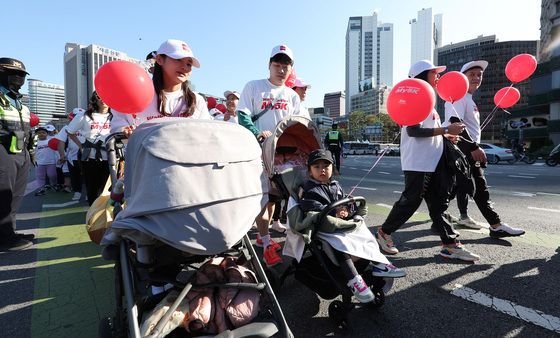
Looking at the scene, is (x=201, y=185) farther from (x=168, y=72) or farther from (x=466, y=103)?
(x=466, y=103)

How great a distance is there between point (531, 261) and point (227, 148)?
3292 mm

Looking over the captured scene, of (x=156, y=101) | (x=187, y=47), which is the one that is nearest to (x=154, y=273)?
(x=156, y=101)

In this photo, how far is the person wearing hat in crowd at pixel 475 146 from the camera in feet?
12.7

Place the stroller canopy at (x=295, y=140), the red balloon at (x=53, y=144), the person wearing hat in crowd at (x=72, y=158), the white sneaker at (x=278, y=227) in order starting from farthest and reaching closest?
the red balloon at (x=53, y=144) → the person wearing hat in crowd at (x=72, y=158) → the white sneaker at (x=278, y=227) → the stroller canopy at (x=295, y=140)

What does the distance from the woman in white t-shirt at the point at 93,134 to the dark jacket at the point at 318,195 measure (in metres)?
3.26

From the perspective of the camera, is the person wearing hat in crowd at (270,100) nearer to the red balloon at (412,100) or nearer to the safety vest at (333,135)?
the red balloon at (412,100)

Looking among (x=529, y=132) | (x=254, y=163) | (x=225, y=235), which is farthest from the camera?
(x=529, y=132)

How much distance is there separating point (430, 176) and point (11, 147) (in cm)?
472

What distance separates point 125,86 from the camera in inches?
91.7

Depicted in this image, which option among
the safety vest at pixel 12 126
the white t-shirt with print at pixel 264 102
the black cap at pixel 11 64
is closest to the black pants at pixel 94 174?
the safety vest at pixel 12 126

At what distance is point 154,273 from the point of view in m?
1.77

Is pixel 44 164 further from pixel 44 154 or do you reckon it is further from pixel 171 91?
pixel 171 91

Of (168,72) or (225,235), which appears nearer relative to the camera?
(225,235)

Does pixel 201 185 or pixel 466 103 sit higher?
pixel 466 103
